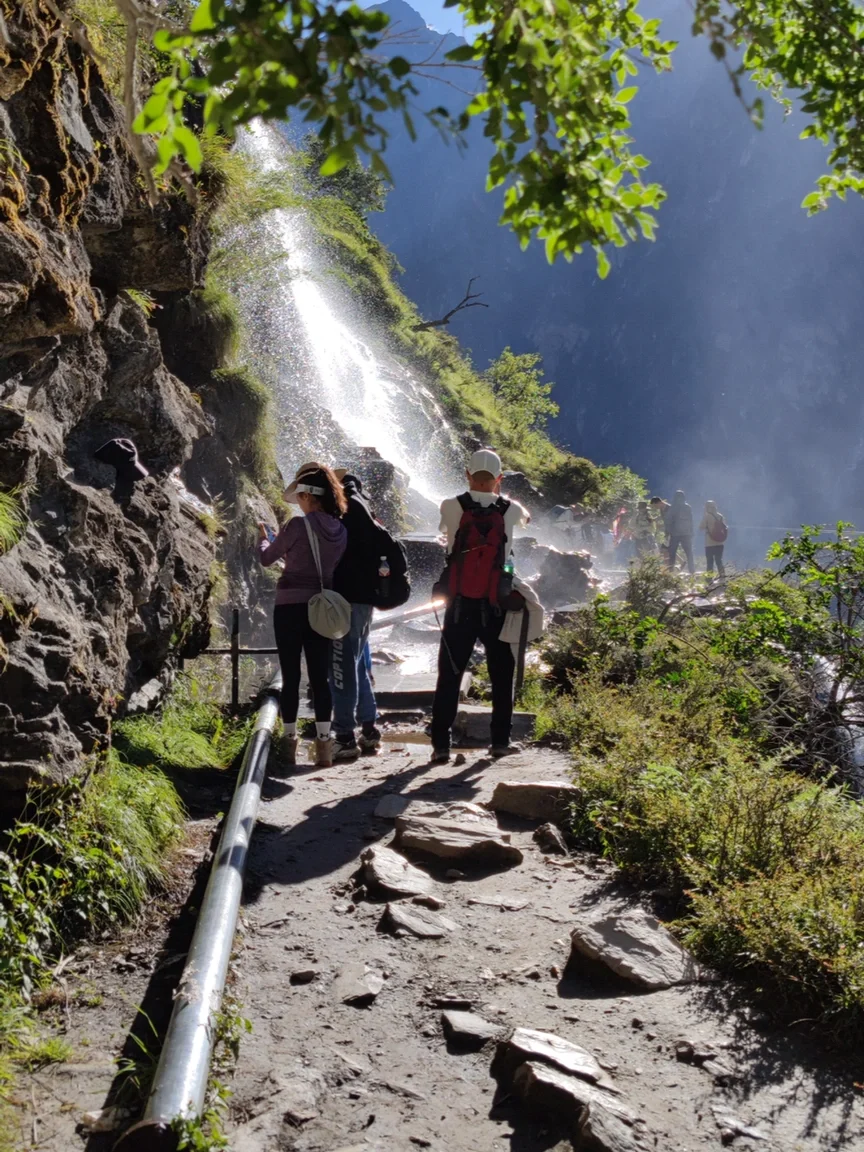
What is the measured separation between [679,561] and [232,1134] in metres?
19.9

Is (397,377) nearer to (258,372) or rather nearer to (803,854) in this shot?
(258,372)

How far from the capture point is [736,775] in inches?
211

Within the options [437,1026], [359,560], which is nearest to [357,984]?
[437,1026]

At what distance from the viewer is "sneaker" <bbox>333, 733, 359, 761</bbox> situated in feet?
23.2

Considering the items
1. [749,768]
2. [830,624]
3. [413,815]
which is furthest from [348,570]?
[830,624]

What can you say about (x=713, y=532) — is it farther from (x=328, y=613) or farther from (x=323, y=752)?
(x=328, y=613)

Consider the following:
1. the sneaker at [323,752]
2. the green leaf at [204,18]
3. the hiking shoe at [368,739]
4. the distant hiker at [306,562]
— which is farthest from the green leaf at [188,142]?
the hiking shoe at [368,739]

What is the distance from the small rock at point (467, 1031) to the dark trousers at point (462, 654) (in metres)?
3.30

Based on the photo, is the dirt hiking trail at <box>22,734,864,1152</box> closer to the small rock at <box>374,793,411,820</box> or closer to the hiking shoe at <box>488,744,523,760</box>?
the small rock at <box>374,793,411,820</box>

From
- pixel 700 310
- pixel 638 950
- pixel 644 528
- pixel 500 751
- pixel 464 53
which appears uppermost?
pixel 700 310

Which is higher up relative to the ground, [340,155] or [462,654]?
[340,155]

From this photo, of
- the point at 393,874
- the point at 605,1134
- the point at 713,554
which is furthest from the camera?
the point at 713,554

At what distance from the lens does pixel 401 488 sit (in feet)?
77.2

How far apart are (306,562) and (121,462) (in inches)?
52.1
